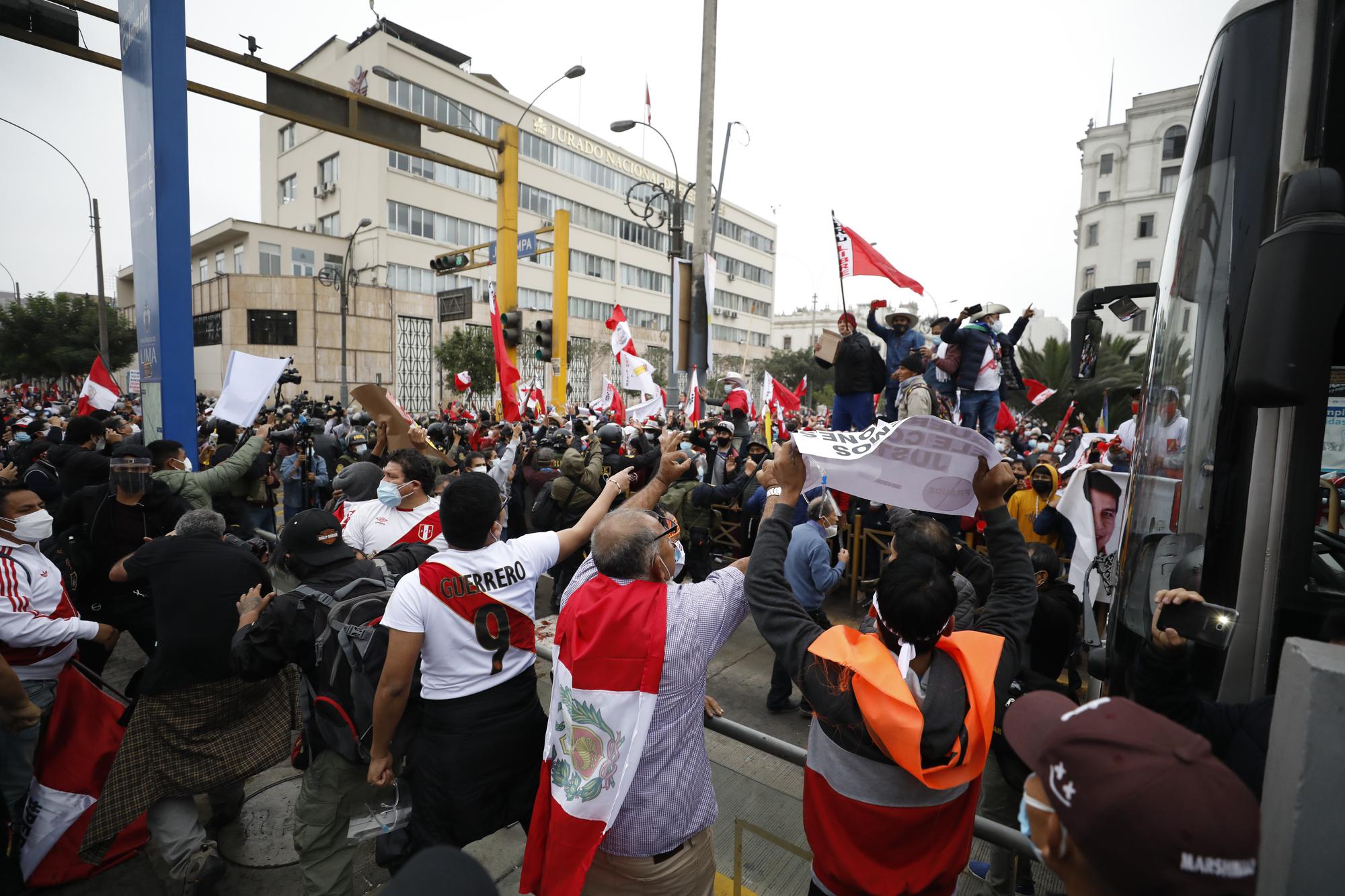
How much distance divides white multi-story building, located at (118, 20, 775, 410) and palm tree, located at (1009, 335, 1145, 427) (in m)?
20.6

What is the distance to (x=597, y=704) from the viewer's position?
227 centimetres

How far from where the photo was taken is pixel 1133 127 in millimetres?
48312

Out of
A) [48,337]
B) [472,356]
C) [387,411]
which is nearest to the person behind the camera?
[387,411]

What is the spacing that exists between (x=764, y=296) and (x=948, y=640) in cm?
7168

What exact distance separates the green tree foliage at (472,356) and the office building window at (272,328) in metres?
9.13

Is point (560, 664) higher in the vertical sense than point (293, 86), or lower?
lower

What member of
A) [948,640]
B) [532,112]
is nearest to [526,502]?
[948,640]

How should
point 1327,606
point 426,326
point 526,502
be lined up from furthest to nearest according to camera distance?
1. point 426,326
2. point 526,502
3. point 1327,606

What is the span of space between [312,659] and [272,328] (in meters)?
44.6

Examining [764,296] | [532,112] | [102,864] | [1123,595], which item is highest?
[532,112]

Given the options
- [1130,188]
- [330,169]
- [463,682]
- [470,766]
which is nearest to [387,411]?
[463,682]

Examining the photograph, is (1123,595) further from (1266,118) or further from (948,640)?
(1266,118)

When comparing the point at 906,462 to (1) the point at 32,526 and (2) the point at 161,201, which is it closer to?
(1) the point at 32,526

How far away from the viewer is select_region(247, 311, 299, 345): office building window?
4038 centimetres
